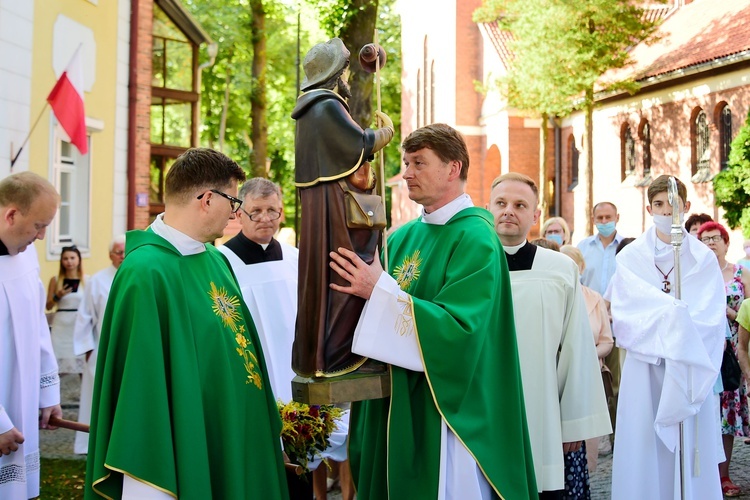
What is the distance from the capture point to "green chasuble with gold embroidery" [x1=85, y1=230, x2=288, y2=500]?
11.2ft

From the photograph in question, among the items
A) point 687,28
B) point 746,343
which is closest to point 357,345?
point 746,343

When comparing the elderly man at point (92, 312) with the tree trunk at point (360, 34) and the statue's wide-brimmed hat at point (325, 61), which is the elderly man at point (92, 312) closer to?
the tree trunk at point (360, 34)

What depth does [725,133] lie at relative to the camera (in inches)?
1013

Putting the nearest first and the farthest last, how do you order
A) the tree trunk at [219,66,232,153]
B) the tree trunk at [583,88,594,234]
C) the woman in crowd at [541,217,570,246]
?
the woman in crowd at [541,217,570,246], the tree trunk at [583,88,594,234], the tree trunk at [219,66,232,153]

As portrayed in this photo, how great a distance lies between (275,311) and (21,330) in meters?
2.10

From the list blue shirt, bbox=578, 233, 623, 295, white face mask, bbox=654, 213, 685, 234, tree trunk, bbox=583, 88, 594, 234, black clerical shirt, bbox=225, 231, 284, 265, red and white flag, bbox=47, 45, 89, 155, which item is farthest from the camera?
tree trunk, bbox=583, 88, 594, 234

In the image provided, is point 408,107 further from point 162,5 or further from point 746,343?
point 746,343

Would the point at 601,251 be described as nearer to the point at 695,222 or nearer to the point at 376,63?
the point at 695,222

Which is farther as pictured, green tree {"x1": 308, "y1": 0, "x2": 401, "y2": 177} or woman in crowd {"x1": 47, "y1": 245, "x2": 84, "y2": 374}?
green tree {"x1": 308, "y1": 0, "x2": 401, "y2": 177}

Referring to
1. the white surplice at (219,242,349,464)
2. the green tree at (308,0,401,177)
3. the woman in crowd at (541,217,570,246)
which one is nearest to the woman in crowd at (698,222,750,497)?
the woman in crowd at (541,217,570,246)

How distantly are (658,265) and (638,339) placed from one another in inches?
21.2

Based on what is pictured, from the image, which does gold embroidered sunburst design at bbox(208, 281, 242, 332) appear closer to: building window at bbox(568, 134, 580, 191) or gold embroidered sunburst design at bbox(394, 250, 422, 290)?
gold embroidered sunburst design at bbox(394, 250, 422, 290)

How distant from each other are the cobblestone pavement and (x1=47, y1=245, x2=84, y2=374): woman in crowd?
70 cm

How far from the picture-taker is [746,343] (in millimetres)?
7402
